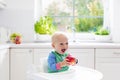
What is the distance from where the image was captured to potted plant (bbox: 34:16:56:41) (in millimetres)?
3549

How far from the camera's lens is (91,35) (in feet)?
12.3

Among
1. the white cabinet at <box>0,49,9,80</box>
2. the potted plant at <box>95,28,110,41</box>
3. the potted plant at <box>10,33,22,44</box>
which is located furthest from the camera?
the potted plant at <box>95,28,110,41</box>

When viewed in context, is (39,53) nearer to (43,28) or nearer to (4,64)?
(4,64)

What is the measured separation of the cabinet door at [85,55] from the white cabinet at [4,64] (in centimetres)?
77

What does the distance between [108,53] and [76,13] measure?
3.69 ft

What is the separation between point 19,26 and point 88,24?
112 centimetres

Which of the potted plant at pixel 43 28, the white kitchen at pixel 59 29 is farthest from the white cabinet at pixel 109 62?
the potted plant at pixel 43 28

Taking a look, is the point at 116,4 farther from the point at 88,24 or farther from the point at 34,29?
the point at 34,29

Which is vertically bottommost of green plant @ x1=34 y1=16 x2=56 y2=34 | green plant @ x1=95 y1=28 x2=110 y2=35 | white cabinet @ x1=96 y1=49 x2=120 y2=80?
white cabinet @ x1=96 y1=49 x2=120 y2=80

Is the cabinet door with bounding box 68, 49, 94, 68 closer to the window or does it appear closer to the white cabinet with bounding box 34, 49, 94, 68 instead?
the white cabinet with bounding box 34, 49, 94, 68

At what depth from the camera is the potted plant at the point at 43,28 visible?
11.6 ft

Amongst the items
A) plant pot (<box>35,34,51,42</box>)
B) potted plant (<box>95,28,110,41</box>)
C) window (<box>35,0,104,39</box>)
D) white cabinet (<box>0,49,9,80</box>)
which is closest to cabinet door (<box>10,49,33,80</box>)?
white cabinet (<box>0,49,9,80</box>)

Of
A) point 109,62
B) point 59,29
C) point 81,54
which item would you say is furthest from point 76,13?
point 109,62

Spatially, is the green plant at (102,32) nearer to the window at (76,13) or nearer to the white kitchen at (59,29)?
the white kitchen at (59,29)
